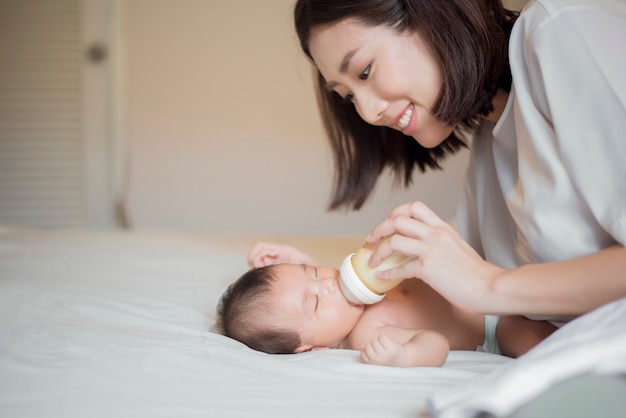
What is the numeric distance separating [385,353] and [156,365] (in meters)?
0.34

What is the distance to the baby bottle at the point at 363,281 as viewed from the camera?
46.9 inches

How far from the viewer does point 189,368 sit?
967 mm

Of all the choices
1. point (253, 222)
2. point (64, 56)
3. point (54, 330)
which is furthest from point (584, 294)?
point (64, 56)

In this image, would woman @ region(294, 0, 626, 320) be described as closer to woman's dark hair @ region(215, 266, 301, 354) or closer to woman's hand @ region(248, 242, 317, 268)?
woman's dark hair @ region(215, 266, 301, 354)

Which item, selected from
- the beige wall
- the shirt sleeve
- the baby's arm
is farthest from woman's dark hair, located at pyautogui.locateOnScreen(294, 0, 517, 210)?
the beige wall

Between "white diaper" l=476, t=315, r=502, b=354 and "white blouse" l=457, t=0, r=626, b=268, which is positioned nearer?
"white blouse" l=457, t=0, r=626, b=268

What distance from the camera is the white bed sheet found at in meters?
0.83

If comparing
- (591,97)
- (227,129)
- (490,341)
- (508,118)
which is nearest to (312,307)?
(490,341)

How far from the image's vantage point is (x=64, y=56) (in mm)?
3443

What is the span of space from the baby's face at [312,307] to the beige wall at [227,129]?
1977 millimetres

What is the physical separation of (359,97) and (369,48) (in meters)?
0.10

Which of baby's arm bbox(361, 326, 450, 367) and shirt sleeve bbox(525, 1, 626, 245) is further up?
shirt sleeve bbox(525, 1, 626, 245)

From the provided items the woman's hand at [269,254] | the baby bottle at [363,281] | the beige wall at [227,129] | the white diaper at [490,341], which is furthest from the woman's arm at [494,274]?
the beige wall at [227,129]

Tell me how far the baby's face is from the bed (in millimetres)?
106
